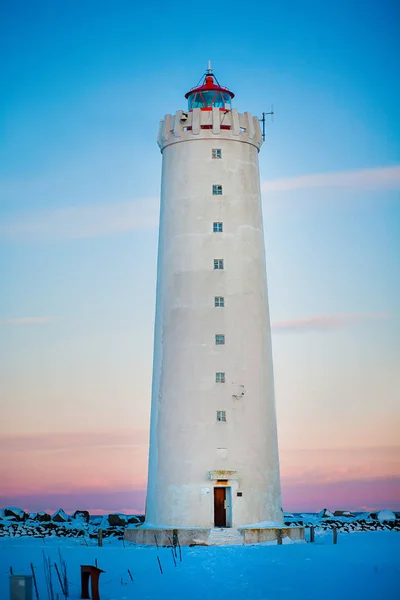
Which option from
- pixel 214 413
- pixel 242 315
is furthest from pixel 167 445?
pixel 242 315

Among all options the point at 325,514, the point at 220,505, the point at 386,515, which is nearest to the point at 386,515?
the point at 386,515

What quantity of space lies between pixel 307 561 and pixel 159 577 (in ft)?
18.1

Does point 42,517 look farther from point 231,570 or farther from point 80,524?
point 231,570

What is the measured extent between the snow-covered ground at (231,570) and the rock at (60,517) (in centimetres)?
1635

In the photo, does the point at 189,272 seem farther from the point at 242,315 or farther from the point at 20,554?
the point at 20,554

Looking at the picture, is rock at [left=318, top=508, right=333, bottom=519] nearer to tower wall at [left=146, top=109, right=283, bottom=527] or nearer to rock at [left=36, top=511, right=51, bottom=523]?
rock at [left=36, top=511, right=51, bottom=523]

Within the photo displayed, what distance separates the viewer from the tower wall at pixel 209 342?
143 ft

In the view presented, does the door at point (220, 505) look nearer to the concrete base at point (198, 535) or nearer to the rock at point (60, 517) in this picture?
the concrete base at point (198, 535)

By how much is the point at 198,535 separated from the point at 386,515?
25.8 meters

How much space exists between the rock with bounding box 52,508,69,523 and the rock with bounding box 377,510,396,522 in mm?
18538

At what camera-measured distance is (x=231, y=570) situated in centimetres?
3272

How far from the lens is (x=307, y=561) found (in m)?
34.7

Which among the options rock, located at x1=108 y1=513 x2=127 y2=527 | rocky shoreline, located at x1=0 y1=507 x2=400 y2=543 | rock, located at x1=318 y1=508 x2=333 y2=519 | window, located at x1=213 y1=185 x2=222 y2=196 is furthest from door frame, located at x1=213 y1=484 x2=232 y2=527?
rock, located at x1=318 y1=508 x2=333 y2=519

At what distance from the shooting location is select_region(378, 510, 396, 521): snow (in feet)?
211
